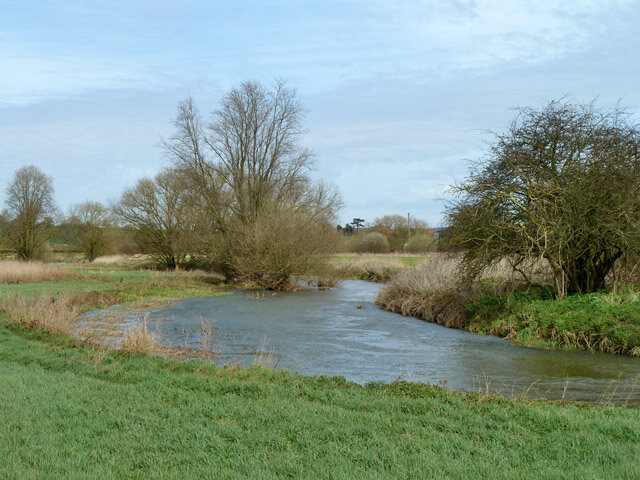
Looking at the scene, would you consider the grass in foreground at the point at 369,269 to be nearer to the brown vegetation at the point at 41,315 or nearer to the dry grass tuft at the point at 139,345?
the brown vegetation at the point at 41,315

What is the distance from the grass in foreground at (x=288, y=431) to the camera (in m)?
4.77

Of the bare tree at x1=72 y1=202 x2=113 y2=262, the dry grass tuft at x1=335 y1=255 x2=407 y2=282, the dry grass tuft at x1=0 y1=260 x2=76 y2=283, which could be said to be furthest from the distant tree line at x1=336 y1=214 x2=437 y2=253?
the dry grass tuft at x1=0 y1=260 x2=76 y2=283

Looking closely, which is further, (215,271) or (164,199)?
(164,199)

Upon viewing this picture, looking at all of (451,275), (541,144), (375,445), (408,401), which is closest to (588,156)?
(541,144)

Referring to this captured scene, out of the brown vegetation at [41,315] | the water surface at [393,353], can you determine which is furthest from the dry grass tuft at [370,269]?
the brown vegetation at [41,315]

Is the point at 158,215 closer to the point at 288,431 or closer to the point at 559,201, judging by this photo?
the point at 559,201

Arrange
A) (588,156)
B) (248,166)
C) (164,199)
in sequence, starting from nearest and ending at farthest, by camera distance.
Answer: (588,156) < (248,166) < (164,199)

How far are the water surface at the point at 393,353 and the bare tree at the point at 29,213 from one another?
31477 mm

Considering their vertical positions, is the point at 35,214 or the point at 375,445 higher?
the point at 35,214

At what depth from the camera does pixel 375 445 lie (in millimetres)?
5344

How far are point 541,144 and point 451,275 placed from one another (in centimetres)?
620

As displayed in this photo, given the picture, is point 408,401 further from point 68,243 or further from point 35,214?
point 68,243

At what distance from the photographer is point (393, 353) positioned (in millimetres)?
12656

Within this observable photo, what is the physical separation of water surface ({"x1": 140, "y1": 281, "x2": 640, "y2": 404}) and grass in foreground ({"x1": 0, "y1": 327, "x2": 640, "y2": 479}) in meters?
2.05
